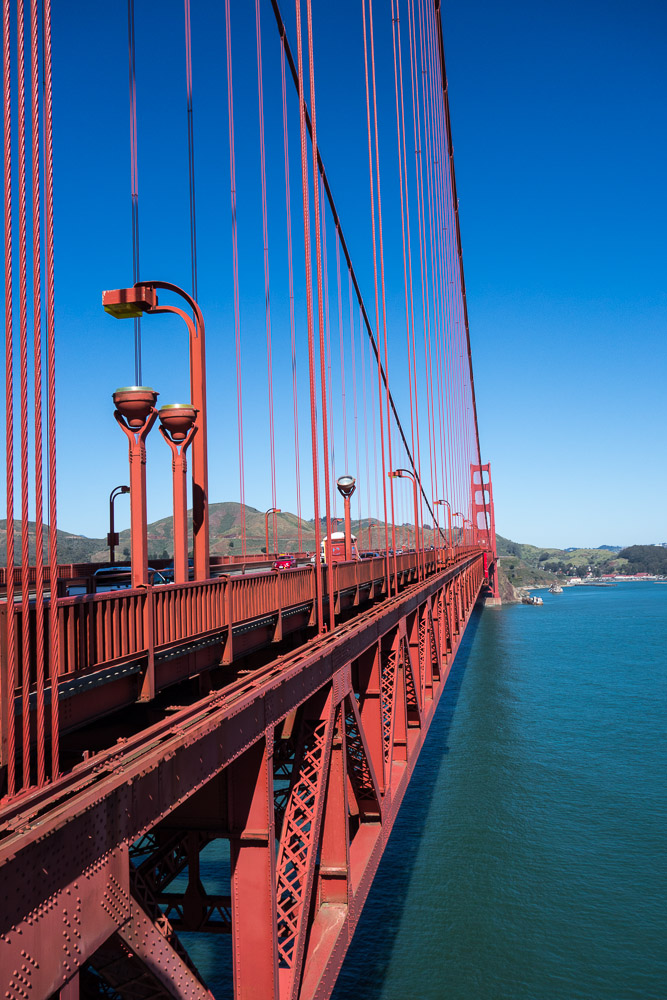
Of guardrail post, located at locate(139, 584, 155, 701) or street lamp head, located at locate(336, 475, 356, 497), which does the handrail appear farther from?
street lamp head, located at locate(336, 475, 356, 497)

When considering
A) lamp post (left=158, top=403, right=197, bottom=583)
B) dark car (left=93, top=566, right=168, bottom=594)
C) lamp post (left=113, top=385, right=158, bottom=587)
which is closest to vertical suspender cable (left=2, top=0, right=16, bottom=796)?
lamp post (left=113, top=385, right=158, bottom=587)

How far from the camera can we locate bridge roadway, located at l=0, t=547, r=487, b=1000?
3078mm

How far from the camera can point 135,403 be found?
7.20 m

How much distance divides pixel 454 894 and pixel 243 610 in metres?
14.9

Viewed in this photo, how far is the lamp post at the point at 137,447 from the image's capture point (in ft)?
23.1

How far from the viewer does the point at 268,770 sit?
583cm

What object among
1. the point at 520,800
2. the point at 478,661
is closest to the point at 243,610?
the point at 520,800

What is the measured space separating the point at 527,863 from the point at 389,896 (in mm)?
4242

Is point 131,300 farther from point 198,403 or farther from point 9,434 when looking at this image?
point 9,434

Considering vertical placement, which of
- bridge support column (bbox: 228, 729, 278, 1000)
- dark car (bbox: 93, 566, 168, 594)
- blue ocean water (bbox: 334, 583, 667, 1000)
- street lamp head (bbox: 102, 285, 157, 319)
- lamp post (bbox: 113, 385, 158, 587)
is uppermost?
street lamp head (bbox: 102, 285, 157, 319)

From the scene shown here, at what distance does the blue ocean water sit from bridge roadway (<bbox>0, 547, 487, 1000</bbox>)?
6561 mm

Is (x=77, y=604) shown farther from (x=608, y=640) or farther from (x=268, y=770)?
(x=608, y=640)

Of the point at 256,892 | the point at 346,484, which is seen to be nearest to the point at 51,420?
the point at 256,892

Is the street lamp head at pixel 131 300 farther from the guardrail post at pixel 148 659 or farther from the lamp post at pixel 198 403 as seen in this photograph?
the guardrail post at pixel 148 659
